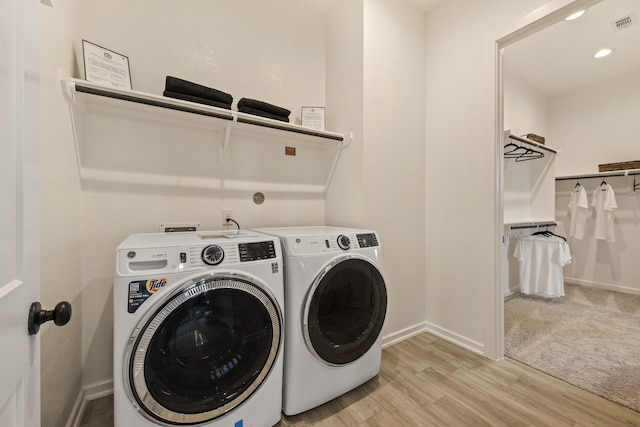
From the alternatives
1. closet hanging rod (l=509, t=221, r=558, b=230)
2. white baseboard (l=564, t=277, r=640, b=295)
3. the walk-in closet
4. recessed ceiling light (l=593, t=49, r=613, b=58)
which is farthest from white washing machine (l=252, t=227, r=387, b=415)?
white baseboard (l=564, t=277, r=640, b=295)

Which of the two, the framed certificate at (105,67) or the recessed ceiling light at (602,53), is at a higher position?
the recessed ceiling light at (602,53)

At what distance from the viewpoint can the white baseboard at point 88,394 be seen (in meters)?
1.27

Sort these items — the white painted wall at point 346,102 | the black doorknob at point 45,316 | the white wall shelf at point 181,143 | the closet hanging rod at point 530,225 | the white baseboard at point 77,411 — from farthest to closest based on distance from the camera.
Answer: the closet hanging rod at point 530,225 → the white painted wall at point 346,102 → the white wall shelf at point 181,143 → the white baseboard at point 77,411 → the black doorknob at point 45,316

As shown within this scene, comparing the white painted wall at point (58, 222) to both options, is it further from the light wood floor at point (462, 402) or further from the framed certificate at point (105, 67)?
the light wood floor at point (462, 402)

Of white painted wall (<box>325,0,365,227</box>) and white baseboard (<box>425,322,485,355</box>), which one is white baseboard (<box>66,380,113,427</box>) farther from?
white baseboard (<box>425,322,485,355</box>)

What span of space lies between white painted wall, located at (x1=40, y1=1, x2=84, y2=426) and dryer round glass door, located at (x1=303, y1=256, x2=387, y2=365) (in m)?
0.99

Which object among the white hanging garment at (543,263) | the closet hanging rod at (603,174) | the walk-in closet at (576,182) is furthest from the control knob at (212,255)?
the closet hanging rod at (603,174)

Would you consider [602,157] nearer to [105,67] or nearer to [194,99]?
[194,99]

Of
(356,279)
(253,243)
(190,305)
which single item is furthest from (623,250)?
(190,305)

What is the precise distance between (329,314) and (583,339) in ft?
7.26

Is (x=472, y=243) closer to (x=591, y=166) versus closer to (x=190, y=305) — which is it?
(x=190, y=305)

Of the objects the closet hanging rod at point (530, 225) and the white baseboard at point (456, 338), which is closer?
the white baseboard at point (456, 338)

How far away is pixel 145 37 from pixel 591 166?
17.0 ft

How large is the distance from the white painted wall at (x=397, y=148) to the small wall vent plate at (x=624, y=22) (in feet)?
5.65
